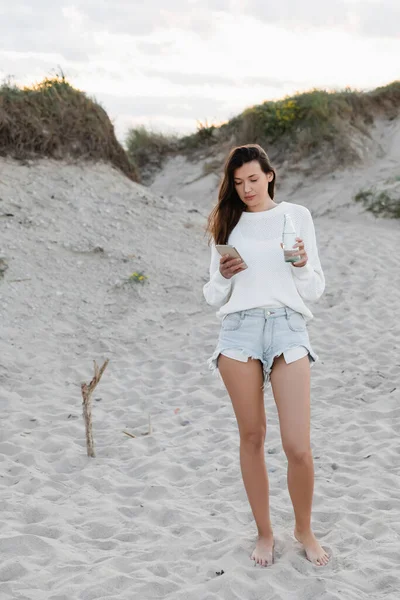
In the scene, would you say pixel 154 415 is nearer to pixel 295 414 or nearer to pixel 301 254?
pixel 295 414

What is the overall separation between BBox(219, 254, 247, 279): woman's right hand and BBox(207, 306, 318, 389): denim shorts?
180 millimetres

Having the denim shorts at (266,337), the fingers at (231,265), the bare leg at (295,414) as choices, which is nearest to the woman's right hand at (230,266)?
the fingers at (231,265)

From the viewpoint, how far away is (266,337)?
3264 millimetres

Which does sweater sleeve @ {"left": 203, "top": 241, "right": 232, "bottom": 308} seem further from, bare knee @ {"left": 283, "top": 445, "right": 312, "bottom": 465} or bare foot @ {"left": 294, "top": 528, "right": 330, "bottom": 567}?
bare foot @ {"left": 294, "top": 528, "right": 330, "bottom": 567}

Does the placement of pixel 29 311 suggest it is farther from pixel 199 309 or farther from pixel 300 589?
pixel 300 589

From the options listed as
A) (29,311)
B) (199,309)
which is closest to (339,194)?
(199,309)

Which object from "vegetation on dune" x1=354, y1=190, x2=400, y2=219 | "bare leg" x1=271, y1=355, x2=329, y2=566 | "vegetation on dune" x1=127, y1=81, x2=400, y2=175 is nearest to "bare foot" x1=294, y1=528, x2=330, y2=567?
"bare leg" x1=271, y1=355, x2=329, y2=566

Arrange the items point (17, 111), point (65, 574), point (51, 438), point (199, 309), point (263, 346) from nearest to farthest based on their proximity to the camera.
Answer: point (263, 346) < point (65, 574) < point (51, 438) < point (199, 309) < point (17, 111)

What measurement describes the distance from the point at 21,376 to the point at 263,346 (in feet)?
13.7

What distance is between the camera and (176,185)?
16109mm

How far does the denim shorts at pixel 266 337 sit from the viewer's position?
325 cm

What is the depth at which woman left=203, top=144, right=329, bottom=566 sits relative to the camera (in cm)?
324

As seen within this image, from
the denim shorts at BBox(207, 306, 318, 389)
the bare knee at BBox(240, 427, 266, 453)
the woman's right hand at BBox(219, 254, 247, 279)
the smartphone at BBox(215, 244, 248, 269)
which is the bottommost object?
the bare knee at BBox(240, 427, 266, 453)

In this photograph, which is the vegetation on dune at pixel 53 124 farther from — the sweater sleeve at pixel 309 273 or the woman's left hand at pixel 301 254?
the woman's left hand at pixel 301 254
